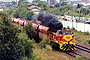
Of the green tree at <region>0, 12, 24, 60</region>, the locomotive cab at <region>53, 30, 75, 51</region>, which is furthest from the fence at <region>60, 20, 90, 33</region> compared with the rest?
the green tree at <region>0, 12, 24, 60</region>

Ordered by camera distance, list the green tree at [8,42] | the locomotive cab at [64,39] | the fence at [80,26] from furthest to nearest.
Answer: the fence at [80,26] → the locomotive cab at [64,39] → the green tree at [8,42]

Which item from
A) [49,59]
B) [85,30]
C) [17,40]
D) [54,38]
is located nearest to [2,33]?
[17,40]

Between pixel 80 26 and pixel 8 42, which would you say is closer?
pixel 8 42

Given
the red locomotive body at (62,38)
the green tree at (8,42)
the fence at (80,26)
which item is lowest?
the fence at (80,26)

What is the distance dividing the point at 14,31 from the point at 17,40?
50 centimetres

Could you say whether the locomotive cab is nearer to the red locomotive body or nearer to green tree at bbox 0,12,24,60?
the red locomotive body

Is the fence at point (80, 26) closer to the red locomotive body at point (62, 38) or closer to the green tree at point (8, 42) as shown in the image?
the red locomotive body at point (62, 38)

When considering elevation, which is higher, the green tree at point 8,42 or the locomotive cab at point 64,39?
the green tree at point 8,42

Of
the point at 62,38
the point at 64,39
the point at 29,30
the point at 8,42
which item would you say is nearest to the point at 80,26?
the point at 29,30

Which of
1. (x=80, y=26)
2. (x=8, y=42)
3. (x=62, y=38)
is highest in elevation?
(x=8, y=42)

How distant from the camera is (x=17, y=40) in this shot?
832 cm

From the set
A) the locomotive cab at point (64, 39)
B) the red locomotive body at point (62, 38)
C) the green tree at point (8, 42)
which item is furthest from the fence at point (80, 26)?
the green tree at point (8, 42)

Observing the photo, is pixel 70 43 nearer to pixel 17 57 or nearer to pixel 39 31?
pixel 39 31

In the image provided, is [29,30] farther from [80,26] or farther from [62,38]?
[80,26]
